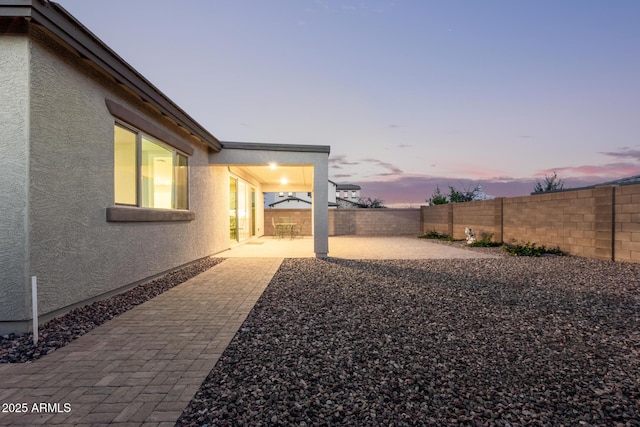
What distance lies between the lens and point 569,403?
1.76m

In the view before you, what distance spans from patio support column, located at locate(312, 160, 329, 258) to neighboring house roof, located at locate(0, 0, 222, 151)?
3694mm

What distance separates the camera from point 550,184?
18.6 metres

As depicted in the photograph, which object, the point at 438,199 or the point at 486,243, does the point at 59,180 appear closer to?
the point at 486,243

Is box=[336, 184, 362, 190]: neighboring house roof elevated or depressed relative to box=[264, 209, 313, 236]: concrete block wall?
elevated

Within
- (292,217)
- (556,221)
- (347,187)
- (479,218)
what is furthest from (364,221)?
(347,187)

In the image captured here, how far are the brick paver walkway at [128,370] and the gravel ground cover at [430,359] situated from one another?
0.65 feet

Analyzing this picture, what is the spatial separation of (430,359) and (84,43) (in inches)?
195

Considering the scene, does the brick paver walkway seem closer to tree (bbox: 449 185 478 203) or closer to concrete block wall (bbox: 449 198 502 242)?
concrete block wall (bbox: 449 198 502 242)

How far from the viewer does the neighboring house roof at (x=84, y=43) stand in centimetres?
273

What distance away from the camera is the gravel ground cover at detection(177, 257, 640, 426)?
1669 millimetres

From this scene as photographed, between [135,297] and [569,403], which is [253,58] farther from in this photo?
[569,403]

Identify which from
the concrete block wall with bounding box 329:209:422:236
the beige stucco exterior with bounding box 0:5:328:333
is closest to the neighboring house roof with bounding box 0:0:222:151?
the beige stucco exterior with bounding box 0:5:328:333

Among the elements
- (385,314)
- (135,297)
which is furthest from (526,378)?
(135,297)

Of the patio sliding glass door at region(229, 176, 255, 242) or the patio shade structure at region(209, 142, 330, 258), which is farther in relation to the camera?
the patio sliding glass door at region(229, 176, 255, 242)
